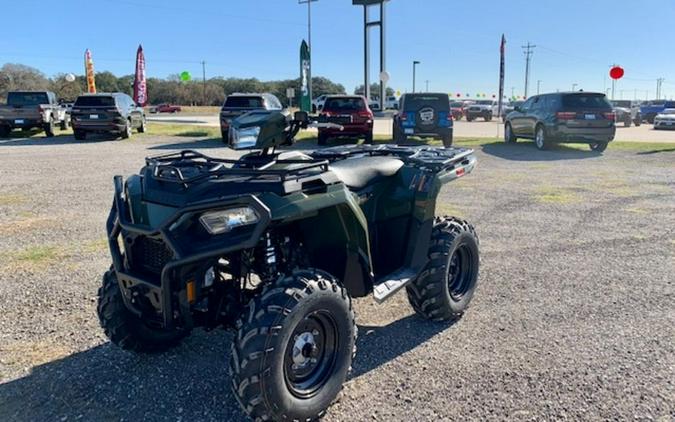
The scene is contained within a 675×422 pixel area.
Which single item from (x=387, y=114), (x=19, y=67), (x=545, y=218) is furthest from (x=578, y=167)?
(x=19, y=67)

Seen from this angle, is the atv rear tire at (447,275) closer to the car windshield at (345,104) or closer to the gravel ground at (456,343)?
the gravel ground at (456,343)

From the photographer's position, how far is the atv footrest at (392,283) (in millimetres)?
3080

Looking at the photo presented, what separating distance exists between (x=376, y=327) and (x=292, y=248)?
1.21 meters

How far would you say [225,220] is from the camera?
244cm

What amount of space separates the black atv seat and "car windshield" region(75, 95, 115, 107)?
17716 mm

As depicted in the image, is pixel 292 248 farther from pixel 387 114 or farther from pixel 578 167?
pixel 387 114

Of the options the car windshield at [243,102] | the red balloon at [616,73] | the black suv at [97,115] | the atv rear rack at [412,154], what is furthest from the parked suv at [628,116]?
the atv rear rack at [412,154]

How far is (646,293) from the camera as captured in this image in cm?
446

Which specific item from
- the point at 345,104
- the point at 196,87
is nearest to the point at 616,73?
the point at 345,104

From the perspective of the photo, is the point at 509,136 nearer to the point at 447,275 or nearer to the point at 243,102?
the point at 243,102

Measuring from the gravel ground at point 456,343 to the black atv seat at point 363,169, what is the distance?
1.09 meters

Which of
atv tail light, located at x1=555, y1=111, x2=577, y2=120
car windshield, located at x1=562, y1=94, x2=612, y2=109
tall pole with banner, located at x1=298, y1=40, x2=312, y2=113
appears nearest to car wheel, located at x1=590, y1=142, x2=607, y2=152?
car windshield, located at x1=562, y1=94, x2=612, y2=109

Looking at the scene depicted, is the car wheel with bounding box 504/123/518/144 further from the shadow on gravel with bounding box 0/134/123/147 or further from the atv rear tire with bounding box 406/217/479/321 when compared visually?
Answer: the atv rear tire with bounding box 406/217/479/321

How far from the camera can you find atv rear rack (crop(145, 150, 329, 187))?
2523mm
